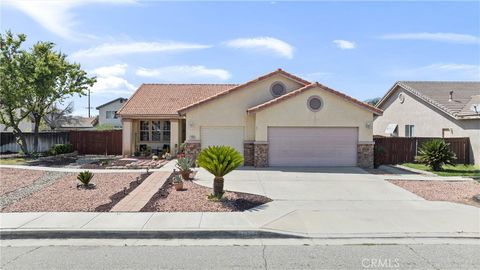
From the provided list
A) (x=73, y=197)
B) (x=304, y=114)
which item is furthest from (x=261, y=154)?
(x=73, y=197)

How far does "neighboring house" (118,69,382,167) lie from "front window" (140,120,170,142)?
17.4ft

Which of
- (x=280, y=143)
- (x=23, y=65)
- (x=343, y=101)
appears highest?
(x=23, y=65)

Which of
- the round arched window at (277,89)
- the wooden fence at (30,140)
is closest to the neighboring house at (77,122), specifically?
the wooden fence at (30,140)

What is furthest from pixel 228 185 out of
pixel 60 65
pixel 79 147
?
pixel 79 147

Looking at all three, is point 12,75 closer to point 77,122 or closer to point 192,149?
point 192,149

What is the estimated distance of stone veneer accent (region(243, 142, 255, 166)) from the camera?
17.3 metres

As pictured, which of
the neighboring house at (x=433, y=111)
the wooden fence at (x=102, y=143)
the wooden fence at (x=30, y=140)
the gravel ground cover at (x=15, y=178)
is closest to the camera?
the gravel ground cover at (x=15, y=178)

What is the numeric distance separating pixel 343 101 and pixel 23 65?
17.3 meters

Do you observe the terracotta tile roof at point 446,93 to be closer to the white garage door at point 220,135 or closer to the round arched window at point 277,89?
the round arched window at point 277,89

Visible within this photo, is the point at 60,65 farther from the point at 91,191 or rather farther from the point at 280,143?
the point at 280,143

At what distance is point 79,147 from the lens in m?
23.9

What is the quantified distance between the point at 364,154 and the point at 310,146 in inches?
106

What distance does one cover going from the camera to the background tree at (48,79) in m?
19.0

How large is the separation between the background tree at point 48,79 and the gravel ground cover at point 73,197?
8794 mm
